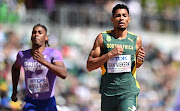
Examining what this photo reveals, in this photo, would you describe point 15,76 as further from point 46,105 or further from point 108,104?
point 108,104

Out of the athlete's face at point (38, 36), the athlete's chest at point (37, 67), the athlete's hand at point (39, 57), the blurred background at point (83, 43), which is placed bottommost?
the blurred background at point (83, 43)

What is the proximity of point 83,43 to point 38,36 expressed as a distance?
31.3ft

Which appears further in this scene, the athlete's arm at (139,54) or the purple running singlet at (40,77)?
the purple running singlet at (40,77)

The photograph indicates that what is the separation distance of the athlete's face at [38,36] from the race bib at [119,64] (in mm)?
1079

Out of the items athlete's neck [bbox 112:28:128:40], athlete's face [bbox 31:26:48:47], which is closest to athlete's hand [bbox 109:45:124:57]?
athlete's neck [bbox 112:28:128:40]

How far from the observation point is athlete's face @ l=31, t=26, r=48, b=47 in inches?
229

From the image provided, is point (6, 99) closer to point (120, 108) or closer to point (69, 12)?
point (120, 108)

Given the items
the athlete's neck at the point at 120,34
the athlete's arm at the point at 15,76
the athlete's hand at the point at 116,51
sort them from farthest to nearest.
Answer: the athlete's arm at the point at 15,76, the athlete's neck at the point at 120,34, the athlete's hand at the point at 116,51

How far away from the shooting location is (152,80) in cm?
1480

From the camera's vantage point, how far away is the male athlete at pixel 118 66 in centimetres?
553

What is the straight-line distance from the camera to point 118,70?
18.1 feet

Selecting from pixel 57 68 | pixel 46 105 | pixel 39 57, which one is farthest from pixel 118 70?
pixel 46 105

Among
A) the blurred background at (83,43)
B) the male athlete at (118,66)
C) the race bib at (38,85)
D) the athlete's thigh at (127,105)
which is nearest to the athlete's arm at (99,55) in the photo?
the male athlete at (118,66)

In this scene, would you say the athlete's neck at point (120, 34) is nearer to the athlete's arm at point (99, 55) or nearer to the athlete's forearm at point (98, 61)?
the athlete's arm at point (99, 55)
